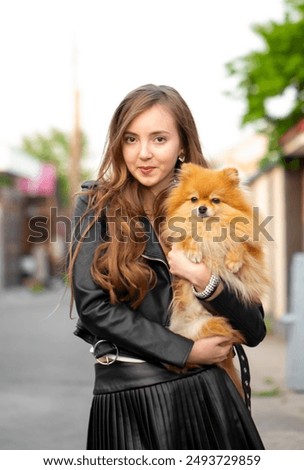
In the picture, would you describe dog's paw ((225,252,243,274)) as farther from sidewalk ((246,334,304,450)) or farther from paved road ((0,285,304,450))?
sidewalk ((246,334,304,450))

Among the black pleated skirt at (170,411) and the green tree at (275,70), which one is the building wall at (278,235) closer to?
the green tree at (275,70)

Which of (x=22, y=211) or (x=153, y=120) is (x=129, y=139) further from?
(x=22, y=211)

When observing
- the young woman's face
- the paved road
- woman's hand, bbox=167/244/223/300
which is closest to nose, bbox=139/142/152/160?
the young woman's face

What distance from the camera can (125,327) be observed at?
2.76 meters

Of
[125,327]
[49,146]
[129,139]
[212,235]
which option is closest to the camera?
[125,327]

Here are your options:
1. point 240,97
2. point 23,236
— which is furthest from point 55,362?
point 23,236

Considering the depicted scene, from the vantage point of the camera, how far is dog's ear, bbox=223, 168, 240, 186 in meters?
3.43

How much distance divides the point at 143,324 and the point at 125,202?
51cm

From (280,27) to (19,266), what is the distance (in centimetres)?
1789

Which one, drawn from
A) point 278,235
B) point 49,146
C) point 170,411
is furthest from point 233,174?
point 49,146

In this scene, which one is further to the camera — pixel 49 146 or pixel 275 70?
pixel 49 146

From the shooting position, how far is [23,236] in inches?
1265

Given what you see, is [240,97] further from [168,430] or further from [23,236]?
[23,236]

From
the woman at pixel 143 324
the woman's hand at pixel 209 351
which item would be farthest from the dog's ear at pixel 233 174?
the woman's hand at pixel 209 351
